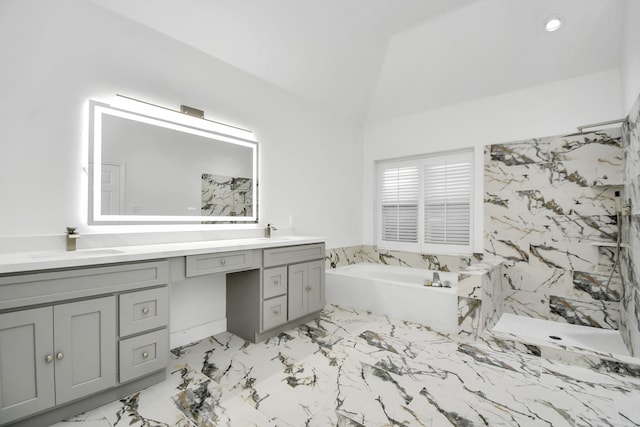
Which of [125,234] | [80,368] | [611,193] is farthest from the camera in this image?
[611,193]

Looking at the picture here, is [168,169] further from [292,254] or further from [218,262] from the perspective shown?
[292,254]

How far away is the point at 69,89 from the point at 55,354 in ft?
5.13

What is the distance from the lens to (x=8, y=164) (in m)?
1.74

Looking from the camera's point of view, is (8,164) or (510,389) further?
(510,389)

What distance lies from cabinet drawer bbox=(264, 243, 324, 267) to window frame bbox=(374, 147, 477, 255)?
1609 millimetres

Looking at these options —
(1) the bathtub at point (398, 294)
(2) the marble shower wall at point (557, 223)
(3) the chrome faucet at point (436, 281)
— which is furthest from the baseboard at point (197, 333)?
(2) the marble shower wall at point (557, 223)

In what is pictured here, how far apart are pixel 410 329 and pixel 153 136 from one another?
2.70 m

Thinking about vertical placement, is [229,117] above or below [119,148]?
above

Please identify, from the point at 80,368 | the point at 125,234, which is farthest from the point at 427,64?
the point at 80,368

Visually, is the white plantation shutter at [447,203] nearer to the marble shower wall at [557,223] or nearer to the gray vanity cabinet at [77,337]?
the marble shower wall at [557,223]

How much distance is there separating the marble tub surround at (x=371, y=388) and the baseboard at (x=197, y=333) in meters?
0.07

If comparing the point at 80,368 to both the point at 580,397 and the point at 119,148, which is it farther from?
the point at 580,397

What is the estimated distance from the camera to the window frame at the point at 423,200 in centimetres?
365

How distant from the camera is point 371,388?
6.11ft
